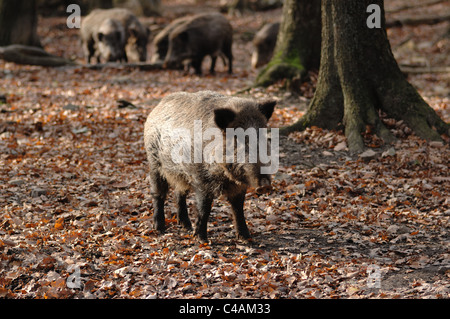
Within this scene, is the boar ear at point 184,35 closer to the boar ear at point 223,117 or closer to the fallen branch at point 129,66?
the fallen branch at point 129,66

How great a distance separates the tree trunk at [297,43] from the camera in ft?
41.8

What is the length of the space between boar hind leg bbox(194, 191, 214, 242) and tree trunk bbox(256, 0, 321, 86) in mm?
6730

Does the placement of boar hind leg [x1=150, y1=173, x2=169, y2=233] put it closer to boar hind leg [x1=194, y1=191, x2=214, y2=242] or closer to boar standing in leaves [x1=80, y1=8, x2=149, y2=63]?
boar hind leg [x1=194, y1=191, x2=214, y2=242]

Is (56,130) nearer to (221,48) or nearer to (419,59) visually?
(221,48)

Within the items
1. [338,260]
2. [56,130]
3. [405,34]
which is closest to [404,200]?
[338,260]

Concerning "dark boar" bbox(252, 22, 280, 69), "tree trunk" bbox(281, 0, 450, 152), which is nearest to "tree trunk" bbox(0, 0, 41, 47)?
"dark boar" bbox(252, 22, 280, 69)

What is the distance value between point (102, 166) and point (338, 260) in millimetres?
5052

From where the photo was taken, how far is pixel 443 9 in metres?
24.9

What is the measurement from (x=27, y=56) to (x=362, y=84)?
1226 centimetres

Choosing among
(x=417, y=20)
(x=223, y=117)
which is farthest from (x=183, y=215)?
(x=417, y=20)

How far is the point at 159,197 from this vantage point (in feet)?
24.2

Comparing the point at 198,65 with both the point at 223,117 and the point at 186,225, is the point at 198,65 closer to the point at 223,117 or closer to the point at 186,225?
the point at 186,225

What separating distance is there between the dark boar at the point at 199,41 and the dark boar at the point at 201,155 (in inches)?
415

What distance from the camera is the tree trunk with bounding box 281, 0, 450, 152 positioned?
9.47 meters
